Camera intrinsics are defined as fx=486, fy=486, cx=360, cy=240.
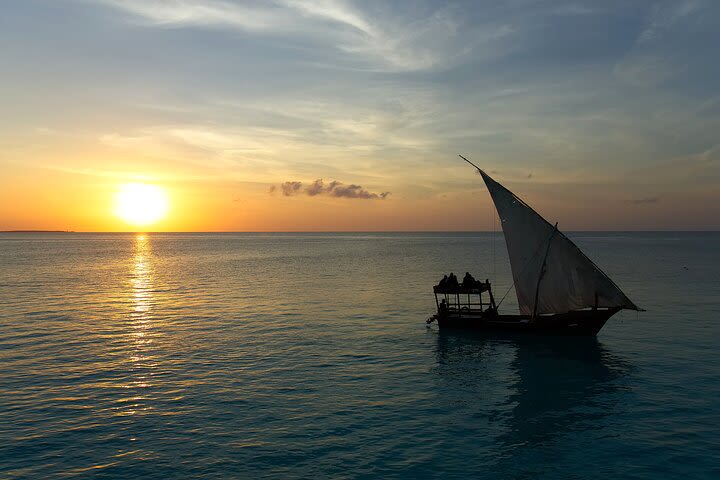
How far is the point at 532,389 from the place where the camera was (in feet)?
83.2

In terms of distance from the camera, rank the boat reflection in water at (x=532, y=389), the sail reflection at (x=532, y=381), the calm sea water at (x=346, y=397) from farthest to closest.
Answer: the sail reflection at (x=532, y=381) → the boat reflection in water at (x=532, y=389) → the calm sea water at (x=346, y=397)

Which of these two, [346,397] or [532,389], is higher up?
[346,397]

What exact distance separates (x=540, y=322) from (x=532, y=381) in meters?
10.9

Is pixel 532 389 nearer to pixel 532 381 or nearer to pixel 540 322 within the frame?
pixel 532 381

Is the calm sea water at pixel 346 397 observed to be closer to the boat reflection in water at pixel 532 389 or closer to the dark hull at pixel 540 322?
the boat reflection in water at pixel 532 389

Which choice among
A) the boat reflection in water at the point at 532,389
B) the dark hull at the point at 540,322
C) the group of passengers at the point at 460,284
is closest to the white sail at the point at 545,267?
the dark hull at the point at 540,322

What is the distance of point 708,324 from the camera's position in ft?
135

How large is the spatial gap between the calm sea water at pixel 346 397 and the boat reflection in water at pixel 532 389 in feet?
0.34

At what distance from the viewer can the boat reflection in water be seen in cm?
1883

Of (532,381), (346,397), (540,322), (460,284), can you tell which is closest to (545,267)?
(540,322)

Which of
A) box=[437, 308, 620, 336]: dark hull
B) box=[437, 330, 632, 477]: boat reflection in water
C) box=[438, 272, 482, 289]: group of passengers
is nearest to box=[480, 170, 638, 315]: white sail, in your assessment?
box=[437, 308, 620, 336]: dark hull

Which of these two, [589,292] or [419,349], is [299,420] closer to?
[419,349]

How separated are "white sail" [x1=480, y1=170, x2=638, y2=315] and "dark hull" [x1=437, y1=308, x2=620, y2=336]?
25.4 inches

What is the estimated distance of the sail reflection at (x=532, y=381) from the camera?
20.3 metres
